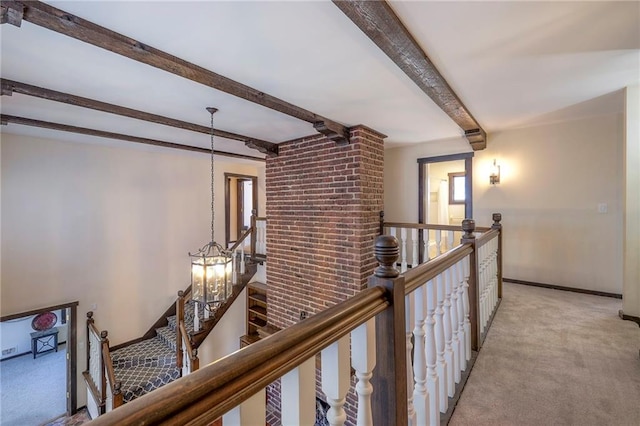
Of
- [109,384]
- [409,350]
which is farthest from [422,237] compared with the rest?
[109,384]

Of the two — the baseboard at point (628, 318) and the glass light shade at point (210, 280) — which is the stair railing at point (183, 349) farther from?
the baseboard at point (628, 318)

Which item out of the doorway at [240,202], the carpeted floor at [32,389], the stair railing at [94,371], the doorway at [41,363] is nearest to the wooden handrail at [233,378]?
the stair railing at [94,371]

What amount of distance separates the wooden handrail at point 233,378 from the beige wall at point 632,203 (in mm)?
3171

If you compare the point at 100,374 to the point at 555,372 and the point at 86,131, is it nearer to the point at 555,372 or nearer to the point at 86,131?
the point at 86,131

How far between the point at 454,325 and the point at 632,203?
2337mm

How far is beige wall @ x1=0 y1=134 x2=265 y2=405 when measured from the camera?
3939mm

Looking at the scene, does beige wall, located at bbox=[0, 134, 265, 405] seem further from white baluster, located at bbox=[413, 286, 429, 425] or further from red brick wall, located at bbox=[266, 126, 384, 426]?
white baluster, located at bbox=[413, 286, 429, 425]

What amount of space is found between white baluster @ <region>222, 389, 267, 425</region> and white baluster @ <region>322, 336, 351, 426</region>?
0.21 m

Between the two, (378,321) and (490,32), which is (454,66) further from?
(378,321)

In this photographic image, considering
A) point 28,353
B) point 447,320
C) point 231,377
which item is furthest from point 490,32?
point 28,353

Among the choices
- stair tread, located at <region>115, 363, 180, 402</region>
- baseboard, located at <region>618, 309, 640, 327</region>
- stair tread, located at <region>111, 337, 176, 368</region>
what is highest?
baseboard, located at <region>618, 309, 640, 327</region>

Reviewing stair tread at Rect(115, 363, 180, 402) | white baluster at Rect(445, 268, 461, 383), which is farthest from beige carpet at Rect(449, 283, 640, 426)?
stair tread at Rect(115, 363, 180, 402)

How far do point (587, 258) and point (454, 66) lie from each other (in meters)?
3.10

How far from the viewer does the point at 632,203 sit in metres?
2.51
